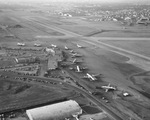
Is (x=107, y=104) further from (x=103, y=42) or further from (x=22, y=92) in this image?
(x=103, y=42)

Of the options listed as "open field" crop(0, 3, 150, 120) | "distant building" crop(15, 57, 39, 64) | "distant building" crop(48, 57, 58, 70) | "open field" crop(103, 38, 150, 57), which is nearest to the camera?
"open field" crop(0, 3, 150, 120)

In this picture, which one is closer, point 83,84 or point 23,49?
point 83,84

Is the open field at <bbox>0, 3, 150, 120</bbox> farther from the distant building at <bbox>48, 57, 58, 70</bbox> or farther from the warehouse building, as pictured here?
the warehouse building

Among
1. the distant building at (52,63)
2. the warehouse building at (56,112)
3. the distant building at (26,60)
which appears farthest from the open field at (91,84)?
the warehouse building at (56,112)

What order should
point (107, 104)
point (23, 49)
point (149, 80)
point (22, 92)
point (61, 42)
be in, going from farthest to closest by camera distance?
point (61, 42) → point (23, 49) → point (149, 80) → point (22, 92) → point (107, 104)

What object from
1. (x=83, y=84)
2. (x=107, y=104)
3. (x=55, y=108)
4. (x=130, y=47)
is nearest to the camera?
(x=55, y=108)

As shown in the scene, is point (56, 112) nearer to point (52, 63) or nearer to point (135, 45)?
point (52, 63)

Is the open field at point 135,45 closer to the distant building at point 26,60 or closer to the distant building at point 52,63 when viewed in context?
the distant building at point 52,63

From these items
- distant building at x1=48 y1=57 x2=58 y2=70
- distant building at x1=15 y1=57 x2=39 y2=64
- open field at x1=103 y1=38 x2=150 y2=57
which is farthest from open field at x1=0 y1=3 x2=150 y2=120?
distant building at x1=15 y1=57 x2=39 y2=64

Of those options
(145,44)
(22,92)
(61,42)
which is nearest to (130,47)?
(145,44)
